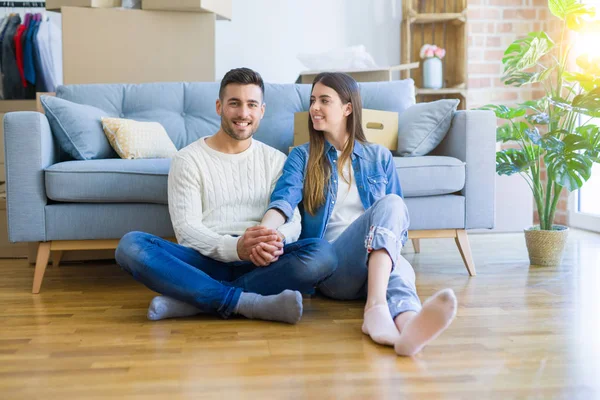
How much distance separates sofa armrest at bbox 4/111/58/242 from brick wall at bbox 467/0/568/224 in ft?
9.82

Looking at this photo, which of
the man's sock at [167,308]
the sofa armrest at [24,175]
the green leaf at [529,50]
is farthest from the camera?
the green leaf at [529,50]

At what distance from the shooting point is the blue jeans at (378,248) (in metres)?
1.74

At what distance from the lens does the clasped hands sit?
5.84 ft

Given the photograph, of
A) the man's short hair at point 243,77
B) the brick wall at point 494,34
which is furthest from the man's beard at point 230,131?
the brick wall at point 494,34

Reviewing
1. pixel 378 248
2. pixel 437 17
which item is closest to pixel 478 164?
pixel 378 248

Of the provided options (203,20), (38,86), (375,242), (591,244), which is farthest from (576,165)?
(38,86)

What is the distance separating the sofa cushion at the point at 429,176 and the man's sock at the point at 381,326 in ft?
2.97

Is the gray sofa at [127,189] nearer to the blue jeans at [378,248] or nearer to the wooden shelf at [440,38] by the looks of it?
the blue jeans at [378,248]

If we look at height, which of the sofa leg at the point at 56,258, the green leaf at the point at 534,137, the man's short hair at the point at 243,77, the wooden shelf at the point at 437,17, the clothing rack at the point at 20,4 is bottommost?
the sofa leg at the point at 56,258

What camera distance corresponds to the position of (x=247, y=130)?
6.61ft

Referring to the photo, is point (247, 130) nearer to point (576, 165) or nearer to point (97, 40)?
point (576, 165)

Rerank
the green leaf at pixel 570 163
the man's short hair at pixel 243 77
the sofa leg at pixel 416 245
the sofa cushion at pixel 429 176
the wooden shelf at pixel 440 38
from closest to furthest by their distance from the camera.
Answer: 1. the man's short hair at pixel 243 77
2. the sofa cushion at pixel 429 176
3. the green leaf at pixel 570 163
4. the sofa leg at pixel 416 245
5. the wooden shelf at pixel 440 38

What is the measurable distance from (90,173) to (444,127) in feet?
4.54

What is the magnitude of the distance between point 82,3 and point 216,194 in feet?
6.45
